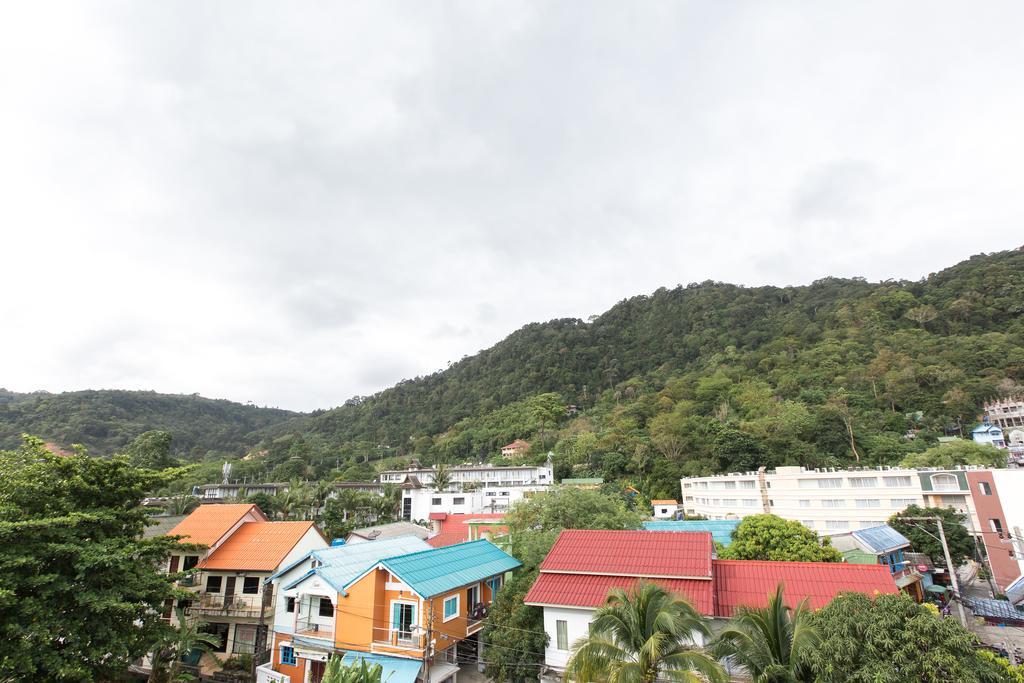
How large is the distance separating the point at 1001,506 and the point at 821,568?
37.8 m

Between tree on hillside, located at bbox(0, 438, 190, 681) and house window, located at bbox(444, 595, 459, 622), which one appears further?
house window, located at bbox(444, 595, 459, 622)

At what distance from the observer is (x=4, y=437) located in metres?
94.8

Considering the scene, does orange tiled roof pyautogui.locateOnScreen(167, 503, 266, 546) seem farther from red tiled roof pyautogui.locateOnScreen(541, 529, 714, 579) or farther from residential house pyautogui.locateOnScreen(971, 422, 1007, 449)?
residential house pyautogui.locateOnScreen(971, 422, 1007, 449)

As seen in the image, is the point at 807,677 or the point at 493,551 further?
the point at 493,551

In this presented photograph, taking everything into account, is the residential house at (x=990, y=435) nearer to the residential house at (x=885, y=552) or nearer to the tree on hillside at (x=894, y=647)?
the residential house at (x=885, y=552)

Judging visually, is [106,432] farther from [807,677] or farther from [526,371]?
[807,677]

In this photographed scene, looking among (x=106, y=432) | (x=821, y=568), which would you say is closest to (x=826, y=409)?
(x=821, y=568)

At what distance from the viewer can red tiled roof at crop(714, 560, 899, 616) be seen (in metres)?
15.2

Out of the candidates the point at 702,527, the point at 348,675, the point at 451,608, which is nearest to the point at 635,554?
the point at 451,608

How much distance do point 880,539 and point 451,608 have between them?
1145 inches

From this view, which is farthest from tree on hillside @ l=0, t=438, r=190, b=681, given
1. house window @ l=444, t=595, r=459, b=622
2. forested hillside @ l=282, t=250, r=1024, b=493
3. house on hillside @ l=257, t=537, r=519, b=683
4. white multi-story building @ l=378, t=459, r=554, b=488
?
forested hillside @ l=282, t=250, r=1024, b=493

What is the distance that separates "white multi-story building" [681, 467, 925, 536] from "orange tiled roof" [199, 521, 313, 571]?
156ft

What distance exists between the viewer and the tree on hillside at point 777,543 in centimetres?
2359

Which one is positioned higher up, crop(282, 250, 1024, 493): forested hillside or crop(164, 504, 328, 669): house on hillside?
crop(282, 250, 1024, 493): forested hillside
